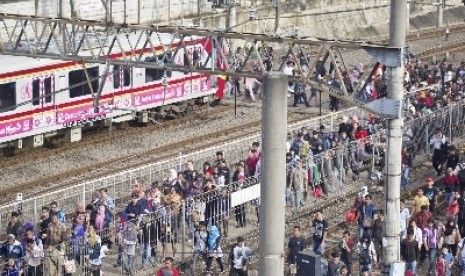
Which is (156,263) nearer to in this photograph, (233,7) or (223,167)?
(223,167)

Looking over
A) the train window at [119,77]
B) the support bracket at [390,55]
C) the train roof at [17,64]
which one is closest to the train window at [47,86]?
the train roof at [17,64]

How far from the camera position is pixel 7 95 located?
3619 cm

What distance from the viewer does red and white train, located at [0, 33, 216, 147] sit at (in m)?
36.3

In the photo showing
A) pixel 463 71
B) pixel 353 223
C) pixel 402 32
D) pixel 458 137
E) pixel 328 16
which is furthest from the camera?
pixel 328 16

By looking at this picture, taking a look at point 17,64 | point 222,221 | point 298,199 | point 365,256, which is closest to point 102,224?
point 222,221

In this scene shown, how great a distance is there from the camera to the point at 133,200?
27.0 m

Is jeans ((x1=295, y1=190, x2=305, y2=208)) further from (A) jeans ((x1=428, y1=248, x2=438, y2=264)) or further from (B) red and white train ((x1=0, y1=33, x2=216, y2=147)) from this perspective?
(B) red and white train ((x1=0, y1=33, x2=216, y2=147))

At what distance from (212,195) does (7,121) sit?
31.4ft

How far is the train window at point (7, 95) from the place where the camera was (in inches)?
1419

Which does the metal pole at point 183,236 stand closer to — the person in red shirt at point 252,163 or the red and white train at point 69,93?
the person in red shirt at point 252,163

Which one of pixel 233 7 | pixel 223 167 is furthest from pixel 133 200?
pixel 233 7

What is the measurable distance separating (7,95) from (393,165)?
18.3 metres

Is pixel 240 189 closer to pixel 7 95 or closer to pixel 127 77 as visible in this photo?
pixel 7 95

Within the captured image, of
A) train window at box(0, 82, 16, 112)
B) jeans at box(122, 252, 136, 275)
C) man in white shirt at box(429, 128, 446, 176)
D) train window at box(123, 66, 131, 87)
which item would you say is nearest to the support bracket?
jeans at box(122, 252, 136, 275)
